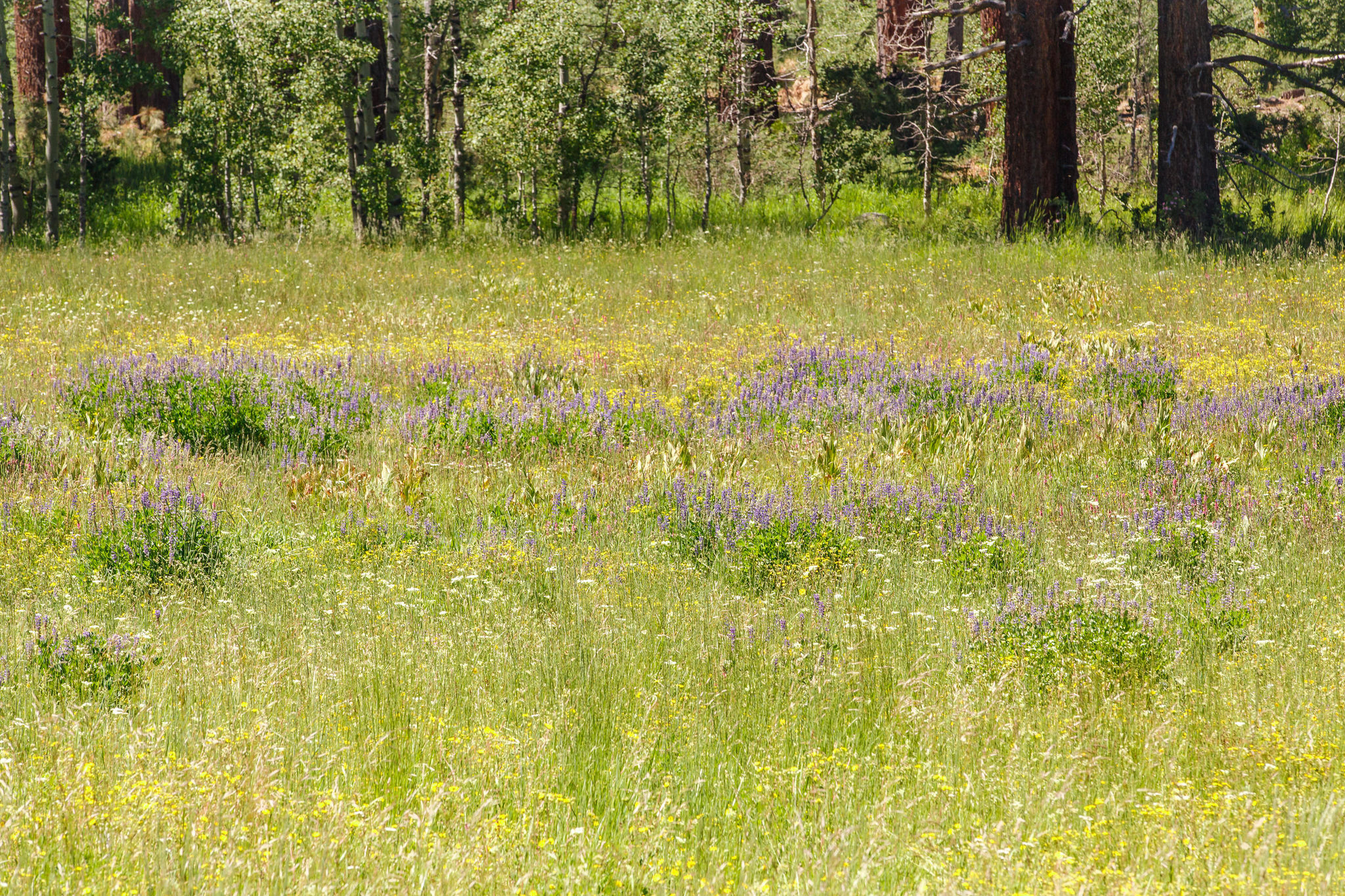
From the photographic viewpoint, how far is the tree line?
56.9 ft

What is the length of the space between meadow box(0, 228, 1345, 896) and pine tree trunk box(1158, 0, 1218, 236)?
23.8 ft

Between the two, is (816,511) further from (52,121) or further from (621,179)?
(52,121)

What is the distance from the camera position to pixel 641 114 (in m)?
22.0

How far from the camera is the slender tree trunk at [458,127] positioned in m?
22.3

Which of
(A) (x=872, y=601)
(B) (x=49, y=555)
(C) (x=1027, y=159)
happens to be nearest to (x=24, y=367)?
(B) (x=49, y=555)

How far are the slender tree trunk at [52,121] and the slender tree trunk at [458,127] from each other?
679 centimetres

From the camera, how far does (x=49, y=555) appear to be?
5.12 meters

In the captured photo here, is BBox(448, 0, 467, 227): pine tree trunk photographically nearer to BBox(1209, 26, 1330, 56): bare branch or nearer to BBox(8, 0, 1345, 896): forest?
BBox(8, 0, 1345, 896): forest

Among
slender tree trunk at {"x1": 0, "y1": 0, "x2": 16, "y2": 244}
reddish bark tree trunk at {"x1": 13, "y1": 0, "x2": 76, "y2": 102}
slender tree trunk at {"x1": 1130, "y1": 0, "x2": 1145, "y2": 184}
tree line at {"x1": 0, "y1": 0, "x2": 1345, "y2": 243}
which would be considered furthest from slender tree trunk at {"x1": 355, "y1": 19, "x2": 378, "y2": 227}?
slender tree trunk at {"x1": 1130, "y1": 0, "x2": 1145, "y2": 184}

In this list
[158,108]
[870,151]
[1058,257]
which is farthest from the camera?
[158,108]

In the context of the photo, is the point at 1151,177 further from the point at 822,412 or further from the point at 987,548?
the point at 987,548

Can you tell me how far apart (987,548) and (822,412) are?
290 centimetres

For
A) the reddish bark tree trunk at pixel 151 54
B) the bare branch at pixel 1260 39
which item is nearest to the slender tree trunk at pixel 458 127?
the reddish bark tree trunk at pixel 151 54

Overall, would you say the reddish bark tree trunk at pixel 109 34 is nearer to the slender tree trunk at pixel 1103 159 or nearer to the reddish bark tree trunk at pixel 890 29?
the reddish bark tree trunk at pixel 890 29
